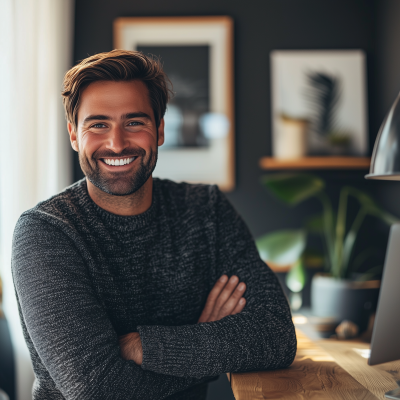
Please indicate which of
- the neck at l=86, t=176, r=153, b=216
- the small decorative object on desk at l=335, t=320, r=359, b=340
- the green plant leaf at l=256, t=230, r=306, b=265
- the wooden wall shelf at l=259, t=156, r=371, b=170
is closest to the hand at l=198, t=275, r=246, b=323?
the neck at l=86, t=176, r=153, b=216

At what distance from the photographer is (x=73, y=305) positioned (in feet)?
3.33

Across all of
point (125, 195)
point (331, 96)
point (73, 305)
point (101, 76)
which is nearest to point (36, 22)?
point (101, 76)

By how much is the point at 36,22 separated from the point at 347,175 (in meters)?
2.00

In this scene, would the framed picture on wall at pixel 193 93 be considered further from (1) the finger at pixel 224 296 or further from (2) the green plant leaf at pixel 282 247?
(1) the finger at pixel 224 296

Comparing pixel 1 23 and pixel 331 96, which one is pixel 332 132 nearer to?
pixel 331 96

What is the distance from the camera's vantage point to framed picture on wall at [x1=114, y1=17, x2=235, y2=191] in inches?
102

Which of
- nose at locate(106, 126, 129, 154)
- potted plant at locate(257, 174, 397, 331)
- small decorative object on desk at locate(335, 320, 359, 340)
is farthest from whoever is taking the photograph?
potted plant at locate(257, 174, 397, 331)

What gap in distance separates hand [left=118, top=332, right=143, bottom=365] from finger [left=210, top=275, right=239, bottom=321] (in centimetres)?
30

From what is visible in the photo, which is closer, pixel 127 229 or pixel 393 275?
pixel 393 275

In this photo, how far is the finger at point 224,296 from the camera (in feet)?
4.24

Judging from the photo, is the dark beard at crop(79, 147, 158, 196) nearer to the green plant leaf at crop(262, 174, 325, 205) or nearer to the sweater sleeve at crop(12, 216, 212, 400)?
the sweater sleeve at crop(12, 216, 212, 400)

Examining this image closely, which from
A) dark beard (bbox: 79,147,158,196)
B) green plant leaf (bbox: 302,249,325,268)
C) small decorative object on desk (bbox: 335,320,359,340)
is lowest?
small decorative object on desk (bbox: 335,320,359,340)

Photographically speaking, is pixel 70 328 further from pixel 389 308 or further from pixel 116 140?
pixel 389 308

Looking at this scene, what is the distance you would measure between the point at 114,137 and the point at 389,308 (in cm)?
89
